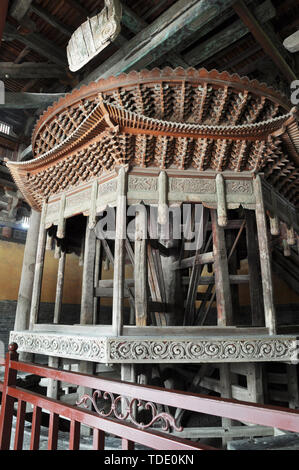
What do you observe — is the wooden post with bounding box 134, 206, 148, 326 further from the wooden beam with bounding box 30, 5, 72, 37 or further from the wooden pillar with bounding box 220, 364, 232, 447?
the wooden beam with bounding box 30, 5, 72, 37

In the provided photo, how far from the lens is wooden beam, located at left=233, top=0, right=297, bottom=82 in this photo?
5.11m

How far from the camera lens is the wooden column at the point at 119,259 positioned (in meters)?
3.94

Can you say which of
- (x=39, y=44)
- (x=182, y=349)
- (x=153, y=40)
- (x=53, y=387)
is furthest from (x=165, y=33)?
(x=53, y=387)

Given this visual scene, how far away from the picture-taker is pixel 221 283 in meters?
4.72

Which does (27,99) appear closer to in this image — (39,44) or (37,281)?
(39,44)

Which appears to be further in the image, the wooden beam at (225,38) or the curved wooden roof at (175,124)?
the wooden beam at (225,38)

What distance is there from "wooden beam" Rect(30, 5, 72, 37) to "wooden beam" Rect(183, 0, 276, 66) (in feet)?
7.74

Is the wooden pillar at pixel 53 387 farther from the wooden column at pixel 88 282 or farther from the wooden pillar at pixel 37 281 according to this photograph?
the wooden column at pixel 88 282

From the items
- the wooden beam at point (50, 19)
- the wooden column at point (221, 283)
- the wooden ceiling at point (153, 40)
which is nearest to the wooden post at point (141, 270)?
the wooden column at point (221, 283)

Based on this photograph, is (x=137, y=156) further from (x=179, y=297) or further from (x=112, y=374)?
(x=112, y=374)

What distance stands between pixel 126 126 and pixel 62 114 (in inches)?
45.0

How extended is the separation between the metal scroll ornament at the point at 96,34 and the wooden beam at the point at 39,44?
1761mm

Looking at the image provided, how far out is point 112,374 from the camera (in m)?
6.41
